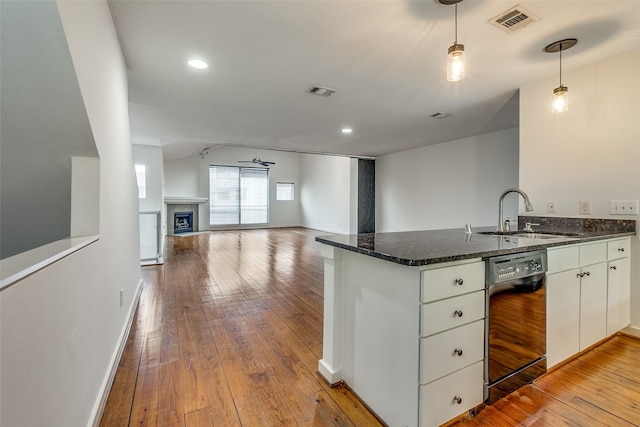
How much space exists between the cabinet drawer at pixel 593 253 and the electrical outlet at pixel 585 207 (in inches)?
19.5

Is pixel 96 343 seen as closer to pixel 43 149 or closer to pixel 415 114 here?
pixel 43 149

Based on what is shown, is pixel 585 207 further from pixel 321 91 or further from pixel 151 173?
pixel 151 173

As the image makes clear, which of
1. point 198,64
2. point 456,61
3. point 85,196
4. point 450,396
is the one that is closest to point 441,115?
point 456,61

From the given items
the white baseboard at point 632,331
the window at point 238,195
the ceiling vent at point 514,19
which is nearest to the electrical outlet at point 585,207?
the white baseboard at point 632,331

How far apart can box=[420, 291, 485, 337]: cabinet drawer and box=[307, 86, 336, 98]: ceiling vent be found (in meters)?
2.58

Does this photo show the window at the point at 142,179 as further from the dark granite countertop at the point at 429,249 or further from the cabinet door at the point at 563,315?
the cabinet door at the point at 563,315

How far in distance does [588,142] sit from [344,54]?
2293 mm

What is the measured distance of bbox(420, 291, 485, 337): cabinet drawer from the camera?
127 cm

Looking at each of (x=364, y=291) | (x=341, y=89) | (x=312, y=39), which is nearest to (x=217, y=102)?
(x=341, y=89)

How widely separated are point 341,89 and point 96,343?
301cm

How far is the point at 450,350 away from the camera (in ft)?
4.46

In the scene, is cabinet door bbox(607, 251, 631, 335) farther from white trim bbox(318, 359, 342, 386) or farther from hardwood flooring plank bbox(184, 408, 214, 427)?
hardwood flooring plank bbox(184, 408, 214, 427)

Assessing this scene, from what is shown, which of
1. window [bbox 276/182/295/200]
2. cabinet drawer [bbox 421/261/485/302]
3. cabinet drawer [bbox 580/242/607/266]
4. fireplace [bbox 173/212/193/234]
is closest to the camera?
cabinet drawer [bbox 421/261/485/302]

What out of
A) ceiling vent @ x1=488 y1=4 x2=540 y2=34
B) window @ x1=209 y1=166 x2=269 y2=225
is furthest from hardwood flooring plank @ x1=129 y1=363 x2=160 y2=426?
window @ x1=209 y1=166 x2=269 y2=225
